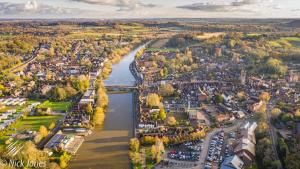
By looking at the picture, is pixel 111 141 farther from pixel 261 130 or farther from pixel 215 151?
pixel 261 130

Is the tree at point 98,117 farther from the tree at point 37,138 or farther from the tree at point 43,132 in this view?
the tree at point 37,138

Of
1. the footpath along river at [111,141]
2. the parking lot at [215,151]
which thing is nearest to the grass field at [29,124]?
the footpath along river at [111,141]

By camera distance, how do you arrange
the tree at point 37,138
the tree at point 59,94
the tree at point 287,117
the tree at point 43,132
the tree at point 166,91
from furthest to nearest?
the tree at point 166,91
the tree at point 59,94
the tree at point 287,117
the tree at point 43,132
the tree at point 37,138

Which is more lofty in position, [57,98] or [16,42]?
[16,42]

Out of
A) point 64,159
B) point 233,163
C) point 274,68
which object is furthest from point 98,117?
point 274,68

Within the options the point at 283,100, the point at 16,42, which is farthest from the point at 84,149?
the point at 16,42

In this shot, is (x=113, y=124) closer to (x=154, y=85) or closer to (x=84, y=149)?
(x=84, y=149)

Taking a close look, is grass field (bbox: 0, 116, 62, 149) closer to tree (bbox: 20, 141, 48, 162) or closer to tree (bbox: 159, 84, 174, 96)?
tree (bbox: 20, 141, 48, 162)
